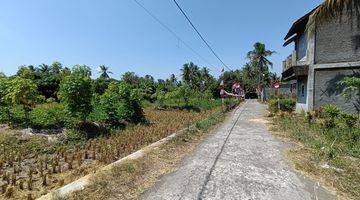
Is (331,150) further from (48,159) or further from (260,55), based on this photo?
(260,55)

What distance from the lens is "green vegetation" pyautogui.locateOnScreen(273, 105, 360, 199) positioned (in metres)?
6.92

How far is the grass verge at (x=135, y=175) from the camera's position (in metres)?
5.69

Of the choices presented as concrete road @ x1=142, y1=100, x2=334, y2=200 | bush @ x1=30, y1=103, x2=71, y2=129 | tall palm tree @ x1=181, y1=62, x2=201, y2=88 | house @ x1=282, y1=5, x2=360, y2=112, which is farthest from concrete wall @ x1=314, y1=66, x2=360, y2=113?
tall palm tree @ x1=181, y1=62, x2=201, y2=88

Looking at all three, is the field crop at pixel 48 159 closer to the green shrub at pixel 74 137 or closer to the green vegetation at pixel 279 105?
the green shrub at pixel 74 137

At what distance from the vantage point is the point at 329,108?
13.9 metres

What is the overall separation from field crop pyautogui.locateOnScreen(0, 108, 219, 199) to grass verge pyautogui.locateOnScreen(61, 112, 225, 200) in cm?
115

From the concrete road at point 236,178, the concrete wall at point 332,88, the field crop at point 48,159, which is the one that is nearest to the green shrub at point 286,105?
the concrete wall at point 332,88

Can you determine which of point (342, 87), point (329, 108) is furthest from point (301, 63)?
point (329, 108)

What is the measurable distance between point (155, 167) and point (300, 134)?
7.15 m

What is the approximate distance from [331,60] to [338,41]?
3.66 ft

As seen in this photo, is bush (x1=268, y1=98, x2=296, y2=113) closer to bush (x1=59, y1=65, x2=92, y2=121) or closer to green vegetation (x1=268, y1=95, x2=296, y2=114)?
green vegetation (x1=268, y1=95, x2=296, y2=114)

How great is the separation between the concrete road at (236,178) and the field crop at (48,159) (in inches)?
95.8

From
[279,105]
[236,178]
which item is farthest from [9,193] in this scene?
[279,105]

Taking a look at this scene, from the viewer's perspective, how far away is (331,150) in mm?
9023
